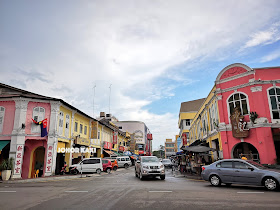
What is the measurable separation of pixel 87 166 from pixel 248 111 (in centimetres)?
1708

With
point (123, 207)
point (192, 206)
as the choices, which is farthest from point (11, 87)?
point (192, 206)

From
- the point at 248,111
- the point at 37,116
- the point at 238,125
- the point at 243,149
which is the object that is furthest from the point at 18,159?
the point at 248,111

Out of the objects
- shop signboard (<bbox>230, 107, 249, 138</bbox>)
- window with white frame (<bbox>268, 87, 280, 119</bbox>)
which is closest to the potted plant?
shop signboard (<bbox>230, 107, 249, 138</bbox>)

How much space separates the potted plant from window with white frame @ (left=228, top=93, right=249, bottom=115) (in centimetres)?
2032

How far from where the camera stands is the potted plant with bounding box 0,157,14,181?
59.3 feet

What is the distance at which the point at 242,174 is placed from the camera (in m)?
10.7

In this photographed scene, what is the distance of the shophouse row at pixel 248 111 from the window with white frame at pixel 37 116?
1756 cm

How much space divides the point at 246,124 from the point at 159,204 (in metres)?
13.6

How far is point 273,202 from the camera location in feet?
23.8

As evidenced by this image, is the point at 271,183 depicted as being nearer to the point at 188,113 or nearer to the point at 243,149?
the point at 243,149

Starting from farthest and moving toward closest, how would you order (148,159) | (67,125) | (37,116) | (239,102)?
(67,125) < (37,116) < (239,102) < (148,159)

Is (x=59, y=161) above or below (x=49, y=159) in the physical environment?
A: below

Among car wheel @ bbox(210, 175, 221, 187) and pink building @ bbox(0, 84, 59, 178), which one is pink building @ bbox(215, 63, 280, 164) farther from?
pink building @ bbox(0, 84, 59, 178)

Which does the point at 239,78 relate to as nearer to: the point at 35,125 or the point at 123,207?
the point at 123,207
